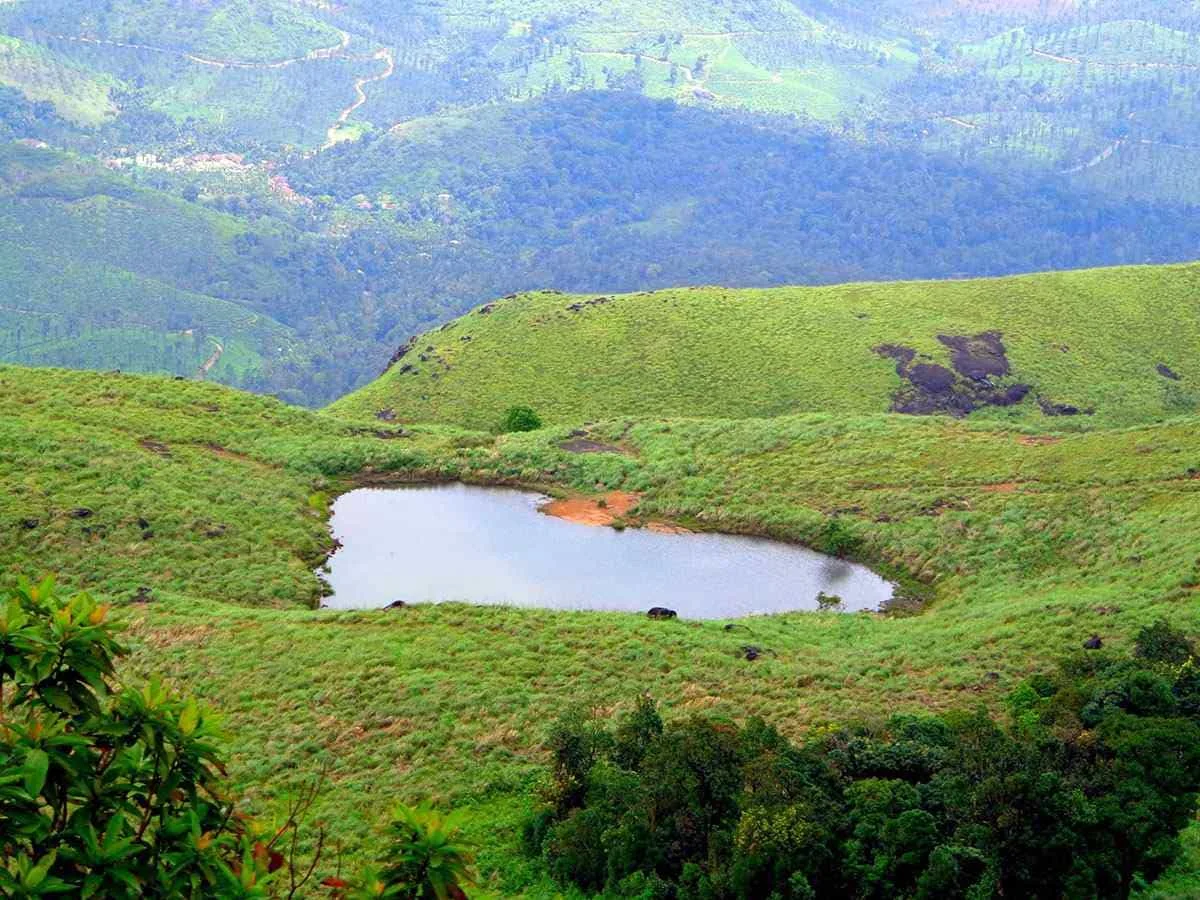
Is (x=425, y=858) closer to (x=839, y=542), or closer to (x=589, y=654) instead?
(x=589, y=654)

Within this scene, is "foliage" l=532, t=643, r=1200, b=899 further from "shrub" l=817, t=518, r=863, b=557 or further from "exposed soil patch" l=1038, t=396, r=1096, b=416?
"exposed soil patch" l=1038, t=396, r=1096, b=416

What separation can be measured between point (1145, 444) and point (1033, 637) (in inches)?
829

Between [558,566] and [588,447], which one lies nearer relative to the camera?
[558,566]

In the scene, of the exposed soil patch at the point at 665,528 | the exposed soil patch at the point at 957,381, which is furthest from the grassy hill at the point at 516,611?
the exposed soil patch at the point at 957,381

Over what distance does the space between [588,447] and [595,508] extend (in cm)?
869

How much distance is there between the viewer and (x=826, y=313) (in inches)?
4218

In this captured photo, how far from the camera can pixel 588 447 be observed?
64.1 meters

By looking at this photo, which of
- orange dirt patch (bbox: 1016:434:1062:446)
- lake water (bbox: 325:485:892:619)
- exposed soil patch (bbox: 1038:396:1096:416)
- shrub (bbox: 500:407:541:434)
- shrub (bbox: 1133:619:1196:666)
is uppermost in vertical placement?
exposed soil patch (bbox: 1038:396:1096:416)

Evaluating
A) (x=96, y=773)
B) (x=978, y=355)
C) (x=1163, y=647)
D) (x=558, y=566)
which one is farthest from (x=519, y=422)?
(x=96, y=773)

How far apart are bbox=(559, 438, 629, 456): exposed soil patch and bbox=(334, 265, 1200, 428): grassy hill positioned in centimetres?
2800

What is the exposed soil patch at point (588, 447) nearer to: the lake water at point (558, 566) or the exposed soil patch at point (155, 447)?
the lake water at point (558, 566)

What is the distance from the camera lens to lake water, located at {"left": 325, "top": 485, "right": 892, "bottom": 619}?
4566cm

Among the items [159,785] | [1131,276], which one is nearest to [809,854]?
[159,785]

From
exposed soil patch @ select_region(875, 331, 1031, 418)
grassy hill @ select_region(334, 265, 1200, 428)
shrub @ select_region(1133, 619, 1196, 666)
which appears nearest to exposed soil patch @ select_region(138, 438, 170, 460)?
grassy hill @ select_region(334, 265, 1200, 428)
